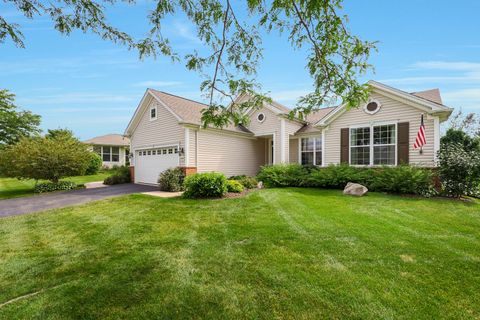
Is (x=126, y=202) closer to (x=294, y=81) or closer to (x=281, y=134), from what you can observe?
(x=294, y=81)

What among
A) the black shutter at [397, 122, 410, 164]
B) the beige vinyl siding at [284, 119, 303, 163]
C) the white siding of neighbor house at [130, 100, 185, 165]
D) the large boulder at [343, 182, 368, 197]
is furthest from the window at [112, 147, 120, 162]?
the black shutter at [397, 122, 410, 164]

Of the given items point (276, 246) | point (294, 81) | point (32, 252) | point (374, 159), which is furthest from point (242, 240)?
point (374, 159)

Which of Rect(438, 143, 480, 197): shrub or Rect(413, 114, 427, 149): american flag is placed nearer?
Rect(438, 143, 480, 197): shrub

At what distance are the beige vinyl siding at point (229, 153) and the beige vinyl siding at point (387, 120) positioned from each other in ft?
16.3

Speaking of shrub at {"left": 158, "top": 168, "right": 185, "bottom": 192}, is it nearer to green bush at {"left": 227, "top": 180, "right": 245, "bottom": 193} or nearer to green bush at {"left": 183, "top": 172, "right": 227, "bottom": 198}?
green bush at {"left": 183, "top": 172, "right": 227, "bottom": 198}

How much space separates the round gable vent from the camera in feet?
37.5

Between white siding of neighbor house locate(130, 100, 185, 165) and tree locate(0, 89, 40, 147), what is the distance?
24.2 metres

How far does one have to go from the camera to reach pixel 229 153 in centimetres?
1452

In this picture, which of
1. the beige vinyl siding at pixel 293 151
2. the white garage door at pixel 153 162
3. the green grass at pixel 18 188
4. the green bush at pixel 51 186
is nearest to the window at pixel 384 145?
the beige vinyl siding at pixel 293 151

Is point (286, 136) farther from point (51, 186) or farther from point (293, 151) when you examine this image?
point (51, 186)

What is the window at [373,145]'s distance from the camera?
1115cm

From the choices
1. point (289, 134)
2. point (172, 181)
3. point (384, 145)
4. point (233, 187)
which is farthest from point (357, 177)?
point (172, 181)

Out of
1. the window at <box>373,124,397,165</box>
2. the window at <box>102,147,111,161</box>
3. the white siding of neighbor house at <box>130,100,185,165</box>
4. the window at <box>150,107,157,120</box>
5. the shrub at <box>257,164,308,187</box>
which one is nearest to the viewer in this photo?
the window at <box>373,124,397,165</box>

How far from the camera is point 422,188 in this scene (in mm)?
8984
